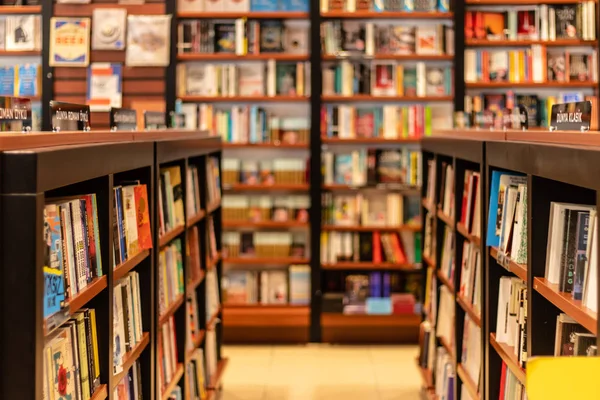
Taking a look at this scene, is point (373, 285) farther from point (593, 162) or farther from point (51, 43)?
point (593, 162)

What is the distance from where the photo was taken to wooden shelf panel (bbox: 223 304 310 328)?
6.23 metres

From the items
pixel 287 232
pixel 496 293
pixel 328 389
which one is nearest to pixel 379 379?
pixel 328 389

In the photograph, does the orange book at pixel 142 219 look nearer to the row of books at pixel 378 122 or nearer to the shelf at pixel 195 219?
the shelf at pixel 195 219

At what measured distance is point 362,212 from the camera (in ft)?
20.8

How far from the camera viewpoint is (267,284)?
6.35 m

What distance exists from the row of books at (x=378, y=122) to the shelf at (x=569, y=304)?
4123 millimetres

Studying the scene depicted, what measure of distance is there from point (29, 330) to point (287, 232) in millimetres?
4809

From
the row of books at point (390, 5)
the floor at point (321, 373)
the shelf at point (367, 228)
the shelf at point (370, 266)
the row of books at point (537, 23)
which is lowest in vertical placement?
the floor at point (321, 373)

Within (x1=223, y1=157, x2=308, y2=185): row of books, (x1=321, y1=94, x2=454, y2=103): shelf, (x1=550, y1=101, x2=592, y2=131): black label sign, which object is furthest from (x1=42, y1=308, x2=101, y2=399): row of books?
(x1=321, y1=94, x2=454, y2=103): shelf

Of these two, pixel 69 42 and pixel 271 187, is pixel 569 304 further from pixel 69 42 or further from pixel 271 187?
pixel 69 42

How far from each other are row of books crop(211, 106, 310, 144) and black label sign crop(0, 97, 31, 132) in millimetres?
3480

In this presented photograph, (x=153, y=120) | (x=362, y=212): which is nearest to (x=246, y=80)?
(x=362, y=212)

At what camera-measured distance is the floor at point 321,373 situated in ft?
16.6

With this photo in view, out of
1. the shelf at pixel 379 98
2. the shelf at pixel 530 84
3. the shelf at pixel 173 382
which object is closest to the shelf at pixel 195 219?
the shelf at pixel 173 382
